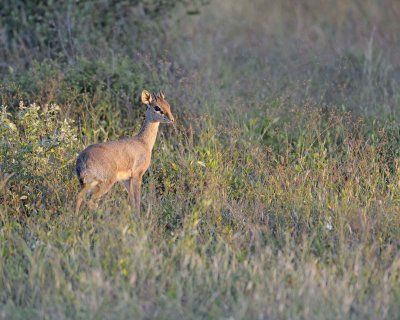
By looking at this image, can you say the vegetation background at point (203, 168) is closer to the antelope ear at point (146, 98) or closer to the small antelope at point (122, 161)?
the small antelope at point (122, 161)

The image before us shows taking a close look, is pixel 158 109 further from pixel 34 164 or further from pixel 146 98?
pixel 34 164

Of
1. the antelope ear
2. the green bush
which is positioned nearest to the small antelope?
the antelope ear

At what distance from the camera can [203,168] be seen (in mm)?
7176

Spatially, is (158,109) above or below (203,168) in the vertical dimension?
above

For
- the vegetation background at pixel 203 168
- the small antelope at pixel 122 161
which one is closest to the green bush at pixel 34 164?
the vegetation background at pixel 203 168

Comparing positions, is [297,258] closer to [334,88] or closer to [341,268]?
[341,268]

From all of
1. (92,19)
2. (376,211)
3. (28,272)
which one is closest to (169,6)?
(92,19)

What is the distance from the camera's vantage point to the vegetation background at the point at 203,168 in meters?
4.97

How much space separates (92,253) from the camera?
215 inches

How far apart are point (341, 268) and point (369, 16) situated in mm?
7511

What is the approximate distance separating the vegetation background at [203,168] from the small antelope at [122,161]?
0.16 meters

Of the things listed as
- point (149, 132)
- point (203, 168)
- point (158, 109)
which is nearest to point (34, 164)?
point (149, 132)

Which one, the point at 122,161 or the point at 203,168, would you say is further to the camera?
the point at 203,168

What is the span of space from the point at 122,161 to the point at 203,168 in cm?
79
